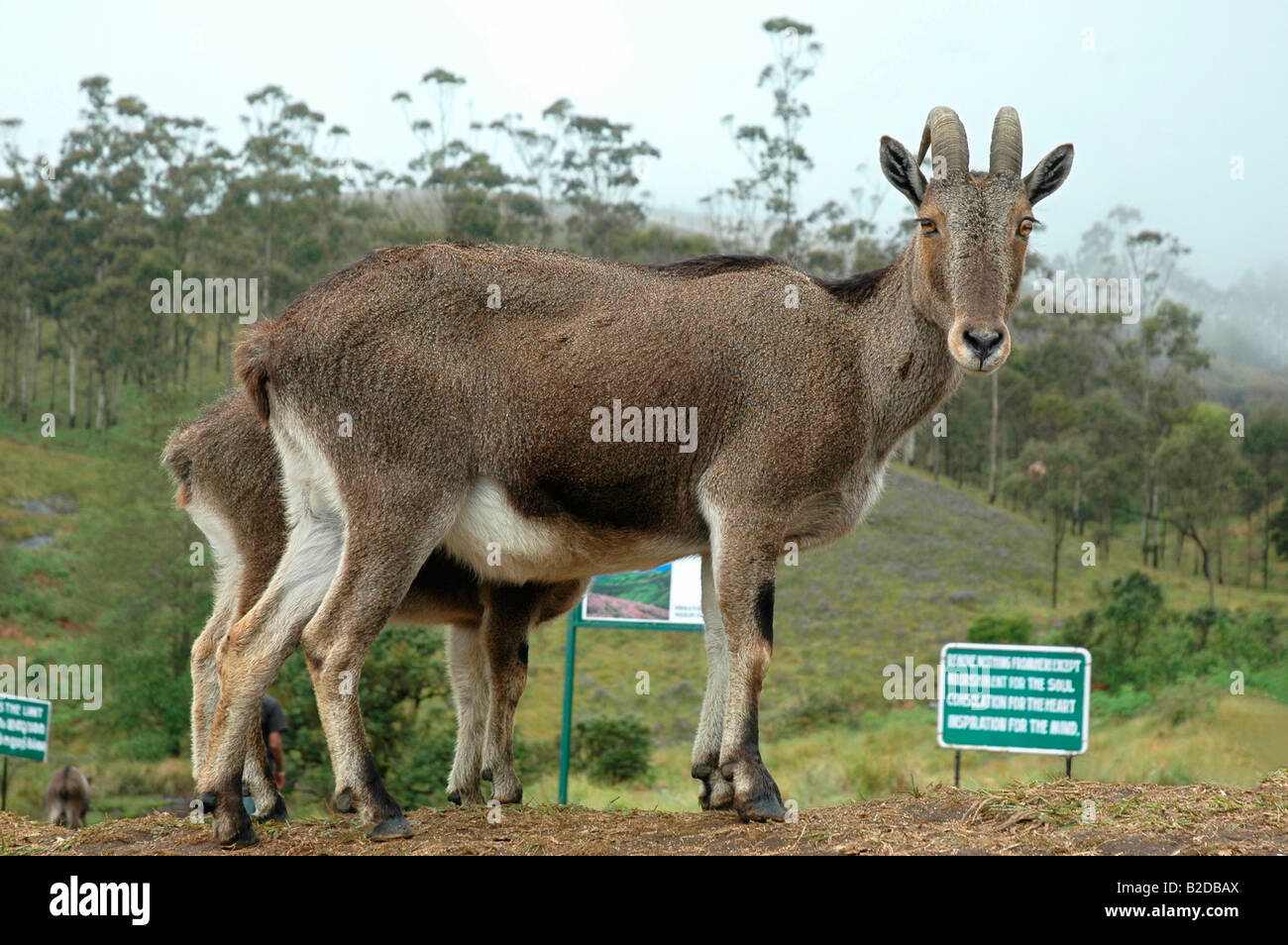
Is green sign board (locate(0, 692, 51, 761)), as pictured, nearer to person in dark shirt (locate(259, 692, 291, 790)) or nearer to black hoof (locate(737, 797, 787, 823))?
person in dark shirt (locate(259, 692, 291, 790))

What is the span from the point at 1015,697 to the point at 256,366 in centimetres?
868

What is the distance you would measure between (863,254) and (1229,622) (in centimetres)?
3724

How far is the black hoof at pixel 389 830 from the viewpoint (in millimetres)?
6910

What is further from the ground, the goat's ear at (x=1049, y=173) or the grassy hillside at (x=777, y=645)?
the goat's ear at (x=1049, y=173)

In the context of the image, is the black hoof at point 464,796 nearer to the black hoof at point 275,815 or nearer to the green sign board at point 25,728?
the black hoof at point 275,815

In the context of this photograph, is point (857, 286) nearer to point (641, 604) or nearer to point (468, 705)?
point (468, 705)

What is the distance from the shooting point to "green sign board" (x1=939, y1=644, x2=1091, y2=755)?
40.3ft

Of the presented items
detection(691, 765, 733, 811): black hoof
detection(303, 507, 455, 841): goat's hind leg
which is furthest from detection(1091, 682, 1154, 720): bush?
detection(303, 507, 455, 841): goat's hind leg

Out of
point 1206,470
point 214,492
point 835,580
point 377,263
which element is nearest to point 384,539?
point 377,263

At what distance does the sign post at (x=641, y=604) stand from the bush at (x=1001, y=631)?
29606 millimetres

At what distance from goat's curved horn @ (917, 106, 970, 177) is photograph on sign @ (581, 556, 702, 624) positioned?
7.23m

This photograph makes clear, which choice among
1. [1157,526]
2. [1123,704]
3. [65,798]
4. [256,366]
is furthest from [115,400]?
[256,366]

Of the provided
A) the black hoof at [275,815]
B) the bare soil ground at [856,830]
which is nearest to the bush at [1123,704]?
the bare soil ground at [856,830]

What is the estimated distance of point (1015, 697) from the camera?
12.6m
